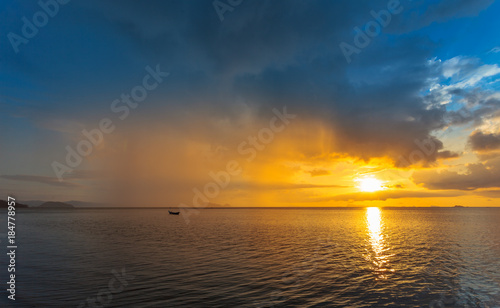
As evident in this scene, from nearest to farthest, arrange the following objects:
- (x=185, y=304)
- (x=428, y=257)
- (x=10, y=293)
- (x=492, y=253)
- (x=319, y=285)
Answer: (x=185, y=304) → (x=10, y=293) → (x=319, y=285) → (x=428, y=257) → (x=492, y=253)

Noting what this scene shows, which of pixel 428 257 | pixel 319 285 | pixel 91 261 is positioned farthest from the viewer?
pixel 428 257

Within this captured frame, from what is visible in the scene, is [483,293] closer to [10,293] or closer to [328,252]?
[328,252]

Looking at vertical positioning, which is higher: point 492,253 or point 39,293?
point 39,293

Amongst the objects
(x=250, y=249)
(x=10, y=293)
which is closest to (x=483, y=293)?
(x=250, y=249)

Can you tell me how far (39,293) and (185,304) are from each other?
1279 cm

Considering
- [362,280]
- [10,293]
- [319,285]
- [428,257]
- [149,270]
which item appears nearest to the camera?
[10,293]

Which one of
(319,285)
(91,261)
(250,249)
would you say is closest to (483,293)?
(319,285)

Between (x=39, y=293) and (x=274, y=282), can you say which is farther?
(x=274, y=282)

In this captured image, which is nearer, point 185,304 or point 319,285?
point 185,304

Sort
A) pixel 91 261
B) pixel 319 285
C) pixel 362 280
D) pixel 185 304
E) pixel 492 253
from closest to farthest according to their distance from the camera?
1. pixel 185 304
2. pixel 319 285
3. pixel 362 280
4. pixel 91 261
5. pixel 492 253

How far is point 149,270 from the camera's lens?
29.4 m

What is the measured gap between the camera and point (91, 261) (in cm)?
3434

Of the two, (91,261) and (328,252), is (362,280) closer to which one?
(328,252)

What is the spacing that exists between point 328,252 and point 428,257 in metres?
13.8
